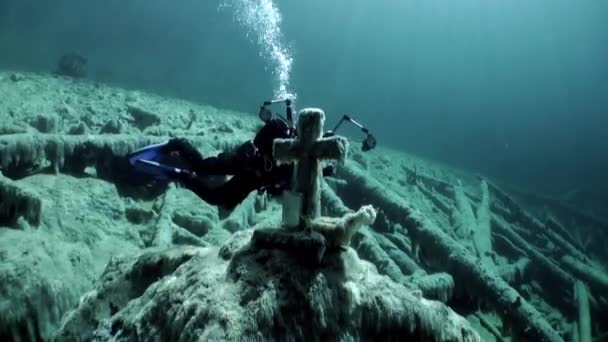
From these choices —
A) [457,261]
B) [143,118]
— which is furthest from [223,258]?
[143,118]

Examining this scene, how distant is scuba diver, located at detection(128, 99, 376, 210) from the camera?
3.62m

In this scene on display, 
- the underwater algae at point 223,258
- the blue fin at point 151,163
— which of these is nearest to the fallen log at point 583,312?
the underwater algae at point 223,258

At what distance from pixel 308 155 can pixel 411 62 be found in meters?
143

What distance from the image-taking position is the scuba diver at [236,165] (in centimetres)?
362

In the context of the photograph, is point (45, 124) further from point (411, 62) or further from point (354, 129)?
point (411, 62)

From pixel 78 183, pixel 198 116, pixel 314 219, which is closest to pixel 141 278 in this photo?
pixel 314 219

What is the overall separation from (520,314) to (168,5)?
338 ft

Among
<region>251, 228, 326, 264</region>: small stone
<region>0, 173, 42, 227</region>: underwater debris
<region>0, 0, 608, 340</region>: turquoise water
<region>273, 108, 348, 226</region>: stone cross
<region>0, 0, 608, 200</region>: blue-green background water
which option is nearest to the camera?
<region>251, 228, 326, 264</region>: small stone

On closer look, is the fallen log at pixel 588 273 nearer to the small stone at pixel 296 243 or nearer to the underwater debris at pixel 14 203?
the small stone at pixel 296 243

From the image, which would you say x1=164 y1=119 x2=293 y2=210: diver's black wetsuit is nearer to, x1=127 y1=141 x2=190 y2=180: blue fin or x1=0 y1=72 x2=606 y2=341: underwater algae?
x1=127 y1=141 x2=190 y2=180: blue fin

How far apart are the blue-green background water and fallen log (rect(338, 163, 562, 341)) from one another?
30686mm

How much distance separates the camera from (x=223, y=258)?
1.96 meters

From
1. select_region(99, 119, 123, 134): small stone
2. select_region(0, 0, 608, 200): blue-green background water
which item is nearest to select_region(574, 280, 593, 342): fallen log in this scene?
select_region(99, 119, 123, 134): small stone

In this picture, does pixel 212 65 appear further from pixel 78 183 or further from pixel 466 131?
pixel 78 183
